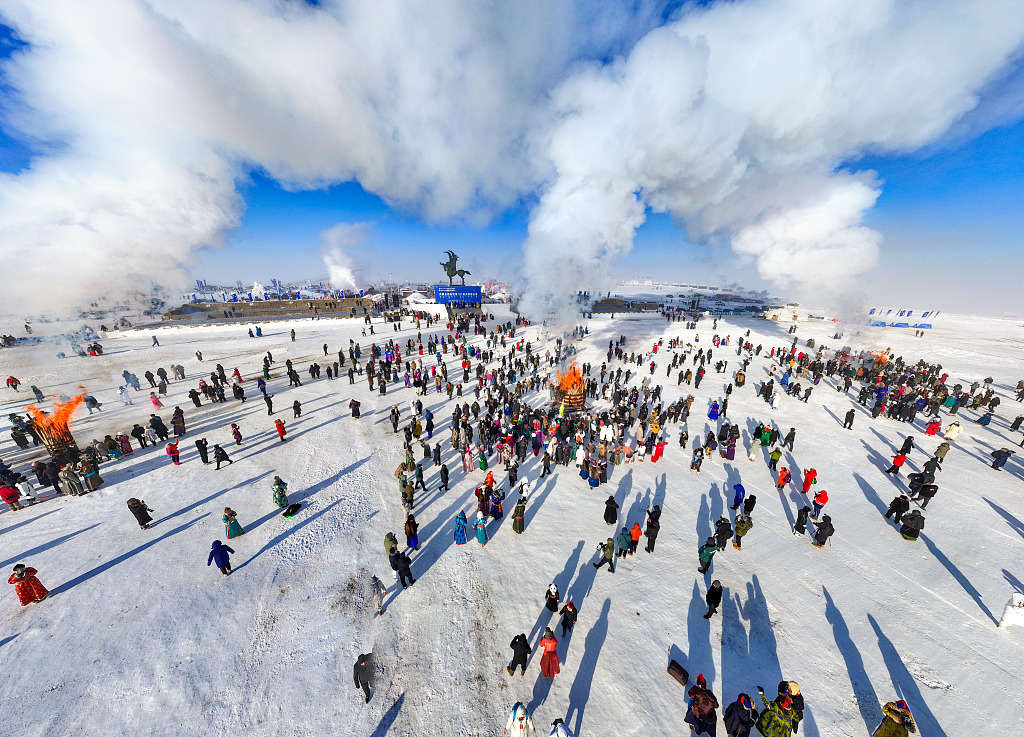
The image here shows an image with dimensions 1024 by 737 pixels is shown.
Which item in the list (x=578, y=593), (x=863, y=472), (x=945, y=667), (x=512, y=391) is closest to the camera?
(x=945, y=667)

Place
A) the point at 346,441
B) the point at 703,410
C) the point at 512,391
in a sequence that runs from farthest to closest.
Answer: the point at 512,391, the point at 703,410, the point at 346,441

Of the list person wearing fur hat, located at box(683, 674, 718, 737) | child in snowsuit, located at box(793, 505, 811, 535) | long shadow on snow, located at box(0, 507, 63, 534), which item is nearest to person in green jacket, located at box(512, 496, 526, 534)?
person wearing fur hat, located at box(683, 674, 718, 737)

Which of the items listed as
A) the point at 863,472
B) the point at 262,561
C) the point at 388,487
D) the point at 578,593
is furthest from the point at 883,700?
the point at 262,561

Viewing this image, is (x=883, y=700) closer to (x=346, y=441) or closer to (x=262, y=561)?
(x=262, y=561)

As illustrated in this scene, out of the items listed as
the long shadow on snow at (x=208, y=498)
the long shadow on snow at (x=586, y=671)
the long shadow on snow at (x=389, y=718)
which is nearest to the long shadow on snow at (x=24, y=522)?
the long shadow on snow at (x=208, y=498)

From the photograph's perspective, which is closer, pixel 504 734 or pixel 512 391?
pixel 504 734

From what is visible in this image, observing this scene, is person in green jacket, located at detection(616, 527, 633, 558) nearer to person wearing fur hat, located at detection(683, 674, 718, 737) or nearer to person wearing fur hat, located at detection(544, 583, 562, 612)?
person wearing fur hat, located at detection(544, 583, 562, 612)
